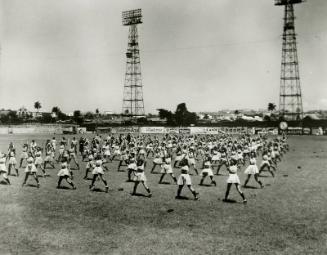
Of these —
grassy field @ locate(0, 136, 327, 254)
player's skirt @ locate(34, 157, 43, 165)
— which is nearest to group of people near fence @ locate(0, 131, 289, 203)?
player's skirt @ locate(34, 157, 43, 165)

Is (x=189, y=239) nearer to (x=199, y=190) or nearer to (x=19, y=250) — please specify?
(x=19, y=250)

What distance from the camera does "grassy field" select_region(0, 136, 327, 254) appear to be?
12945 millimetres

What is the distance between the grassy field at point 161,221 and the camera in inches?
510

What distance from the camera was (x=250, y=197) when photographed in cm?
2114

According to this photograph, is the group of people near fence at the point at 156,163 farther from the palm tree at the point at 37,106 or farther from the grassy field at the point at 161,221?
the palm tree at the point at 37,106

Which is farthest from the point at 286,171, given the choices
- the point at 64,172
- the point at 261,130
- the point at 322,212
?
the point at 261,130

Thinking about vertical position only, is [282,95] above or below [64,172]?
above

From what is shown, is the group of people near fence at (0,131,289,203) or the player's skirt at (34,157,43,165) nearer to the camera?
the group of people near fence at (0,131,289,203)

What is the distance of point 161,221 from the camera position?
1611cm

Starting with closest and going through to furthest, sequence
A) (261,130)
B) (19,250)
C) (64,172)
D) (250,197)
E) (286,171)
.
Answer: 1. (19,250)
2. (250,197)
3. (64,172)
4. (286,171)
5. (261,130)

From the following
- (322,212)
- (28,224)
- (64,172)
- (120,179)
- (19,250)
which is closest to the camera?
(19,250)

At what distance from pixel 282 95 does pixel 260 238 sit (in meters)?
79.0

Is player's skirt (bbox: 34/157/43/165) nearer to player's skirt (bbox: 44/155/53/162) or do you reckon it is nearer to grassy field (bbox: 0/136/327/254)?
grassy field (bbox: 0/136/327/254)

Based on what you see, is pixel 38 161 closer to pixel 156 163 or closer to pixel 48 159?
pixel 48 159
